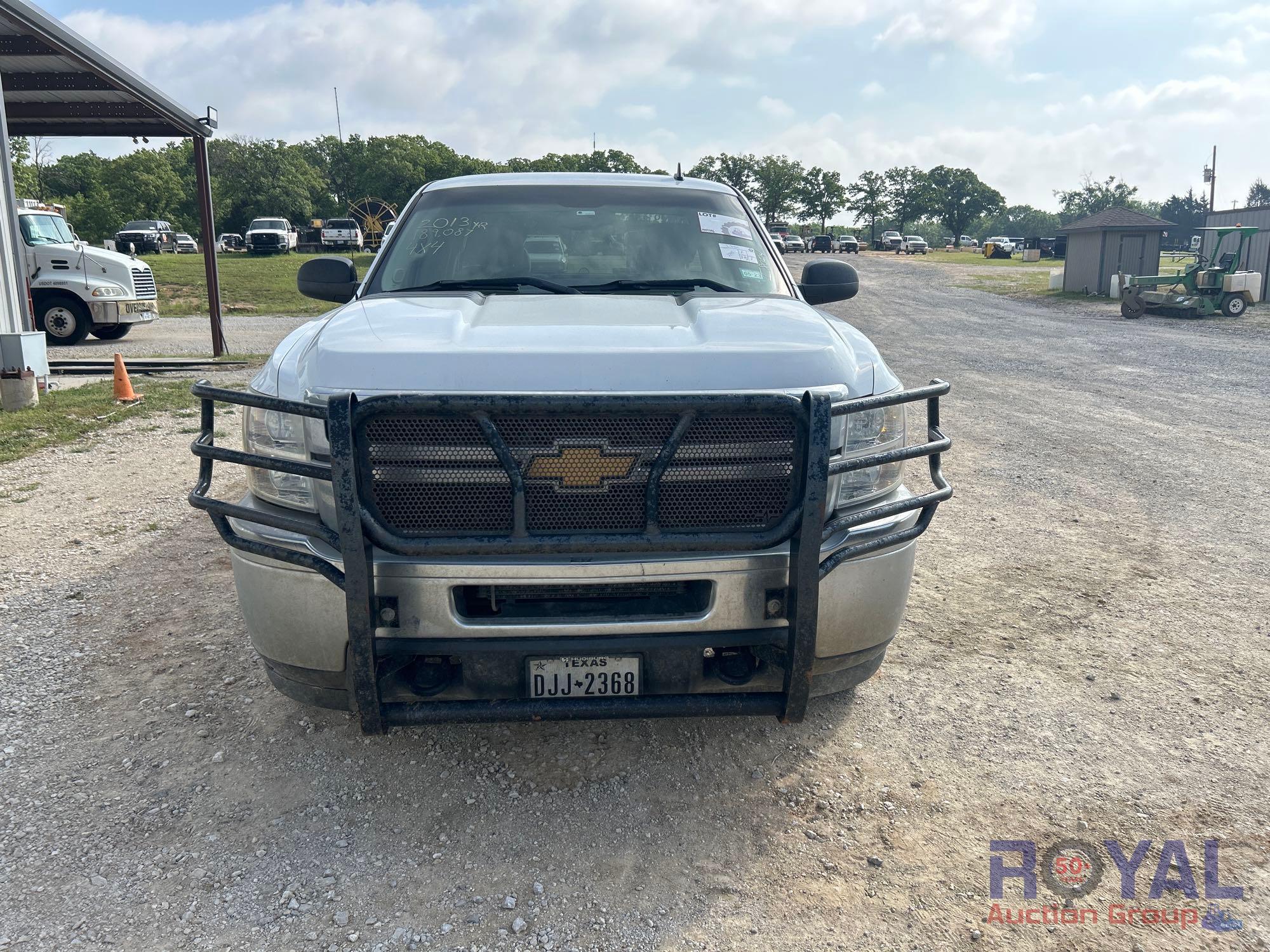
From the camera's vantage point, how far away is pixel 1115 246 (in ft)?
93.7

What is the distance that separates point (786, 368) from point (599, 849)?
1513 millimetres

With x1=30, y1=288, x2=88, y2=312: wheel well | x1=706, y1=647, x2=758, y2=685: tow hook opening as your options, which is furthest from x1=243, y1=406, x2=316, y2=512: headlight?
x1=30, y1=288, x2=88, y2=312: wheel well

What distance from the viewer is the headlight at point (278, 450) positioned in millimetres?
2758

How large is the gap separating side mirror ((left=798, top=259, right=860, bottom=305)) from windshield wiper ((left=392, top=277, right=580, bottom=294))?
3.87 feet

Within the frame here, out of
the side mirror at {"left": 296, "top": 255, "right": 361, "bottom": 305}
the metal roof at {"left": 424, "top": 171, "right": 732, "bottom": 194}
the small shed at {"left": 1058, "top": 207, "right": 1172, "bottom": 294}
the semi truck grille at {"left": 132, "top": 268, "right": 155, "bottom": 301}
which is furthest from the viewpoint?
the small shed at {"left": 1058, "top": 207, "right": 1172, "bottom": 294}

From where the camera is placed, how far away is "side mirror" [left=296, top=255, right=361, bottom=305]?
4277 mm

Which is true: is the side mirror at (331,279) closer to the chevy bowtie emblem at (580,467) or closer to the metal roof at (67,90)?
the chevy bowtie emblem at (580,467)

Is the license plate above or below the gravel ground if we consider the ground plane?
above

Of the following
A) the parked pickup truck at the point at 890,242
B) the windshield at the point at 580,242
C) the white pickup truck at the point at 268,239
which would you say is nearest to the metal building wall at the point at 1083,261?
the windshield at the point at 580,242

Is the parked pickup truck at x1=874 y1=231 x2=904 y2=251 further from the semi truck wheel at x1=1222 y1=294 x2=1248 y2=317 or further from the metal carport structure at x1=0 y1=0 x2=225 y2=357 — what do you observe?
the metal carport structure at x1=0 y1=0 x2=225 y2=357

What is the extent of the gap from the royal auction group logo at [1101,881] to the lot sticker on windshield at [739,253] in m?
2.51

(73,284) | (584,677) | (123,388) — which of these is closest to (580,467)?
(584,677)

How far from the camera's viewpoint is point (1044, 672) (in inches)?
155

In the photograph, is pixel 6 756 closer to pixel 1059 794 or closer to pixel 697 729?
pixel 697 729
